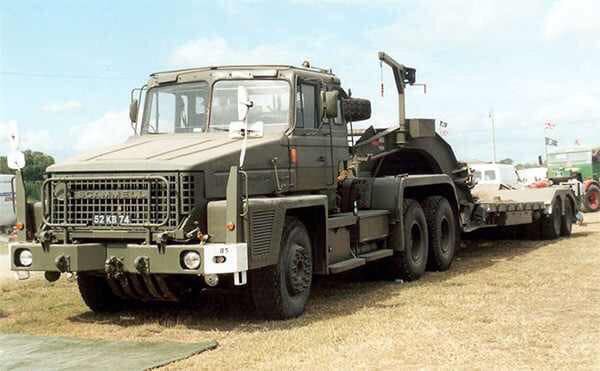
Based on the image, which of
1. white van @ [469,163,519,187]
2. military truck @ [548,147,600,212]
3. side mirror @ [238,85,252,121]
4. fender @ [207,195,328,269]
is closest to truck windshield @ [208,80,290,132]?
fender @ [207,195,328,269]

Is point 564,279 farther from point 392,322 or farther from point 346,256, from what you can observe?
point 392,322

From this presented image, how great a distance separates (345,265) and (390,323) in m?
1.47

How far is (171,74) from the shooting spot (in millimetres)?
8648

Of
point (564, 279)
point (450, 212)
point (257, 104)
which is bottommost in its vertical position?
point (564, 279)

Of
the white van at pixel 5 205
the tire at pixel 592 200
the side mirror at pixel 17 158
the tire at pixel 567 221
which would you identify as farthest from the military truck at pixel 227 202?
the tire at pixel 592 200

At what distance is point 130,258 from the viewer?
272 inches

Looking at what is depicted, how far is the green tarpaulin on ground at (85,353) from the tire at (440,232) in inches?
216

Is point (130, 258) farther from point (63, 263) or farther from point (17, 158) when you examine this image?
point (17, 158)

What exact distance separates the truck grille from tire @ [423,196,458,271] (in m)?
5.23

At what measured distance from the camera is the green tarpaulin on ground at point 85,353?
226 inches

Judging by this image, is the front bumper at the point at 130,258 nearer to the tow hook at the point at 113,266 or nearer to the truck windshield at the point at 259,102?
the tow hook at the point at 113,266

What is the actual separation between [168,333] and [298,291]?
4.39 feet

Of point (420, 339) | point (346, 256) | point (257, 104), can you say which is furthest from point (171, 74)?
point (420, 339)

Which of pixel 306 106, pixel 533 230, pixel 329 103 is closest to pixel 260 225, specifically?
pixel 306 106
